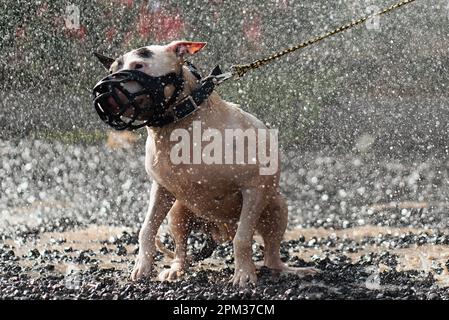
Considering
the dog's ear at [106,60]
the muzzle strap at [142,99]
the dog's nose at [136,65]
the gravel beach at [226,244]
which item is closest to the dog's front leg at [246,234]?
the gravel beach at [226,244]

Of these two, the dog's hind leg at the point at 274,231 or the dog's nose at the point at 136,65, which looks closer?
the dog's nose at the point at 136,65

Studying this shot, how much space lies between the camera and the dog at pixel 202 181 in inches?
172

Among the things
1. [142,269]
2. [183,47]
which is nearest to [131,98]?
[183,47]

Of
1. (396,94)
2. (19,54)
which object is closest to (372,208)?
(396,94)

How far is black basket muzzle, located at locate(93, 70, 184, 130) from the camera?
412 cm

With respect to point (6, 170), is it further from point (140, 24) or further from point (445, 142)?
point (445, 142)

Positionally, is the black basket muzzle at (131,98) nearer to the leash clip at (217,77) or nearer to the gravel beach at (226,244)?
the leash clip at (217,77)

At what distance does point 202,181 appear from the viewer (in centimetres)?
441

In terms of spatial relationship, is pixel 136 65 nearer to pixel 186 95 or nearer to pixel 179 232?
pixel 186 95

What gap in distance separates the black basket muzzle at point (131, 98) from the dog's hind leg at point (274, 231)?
894mm

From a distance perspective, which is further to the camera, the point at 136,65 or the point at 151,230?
the point at 151,230

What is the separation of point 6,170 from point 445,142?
550cm

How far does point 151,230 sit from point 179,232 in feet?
0.99

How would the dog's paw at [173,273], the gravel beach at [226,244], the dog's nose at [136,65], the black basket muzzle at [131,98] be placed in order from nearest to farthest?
1. the black basket muzzle at [131,98]
2. the dog's nose at [136,65]
3. the gravel beach at [226,244]
4. the dog's paw at [173,273]
